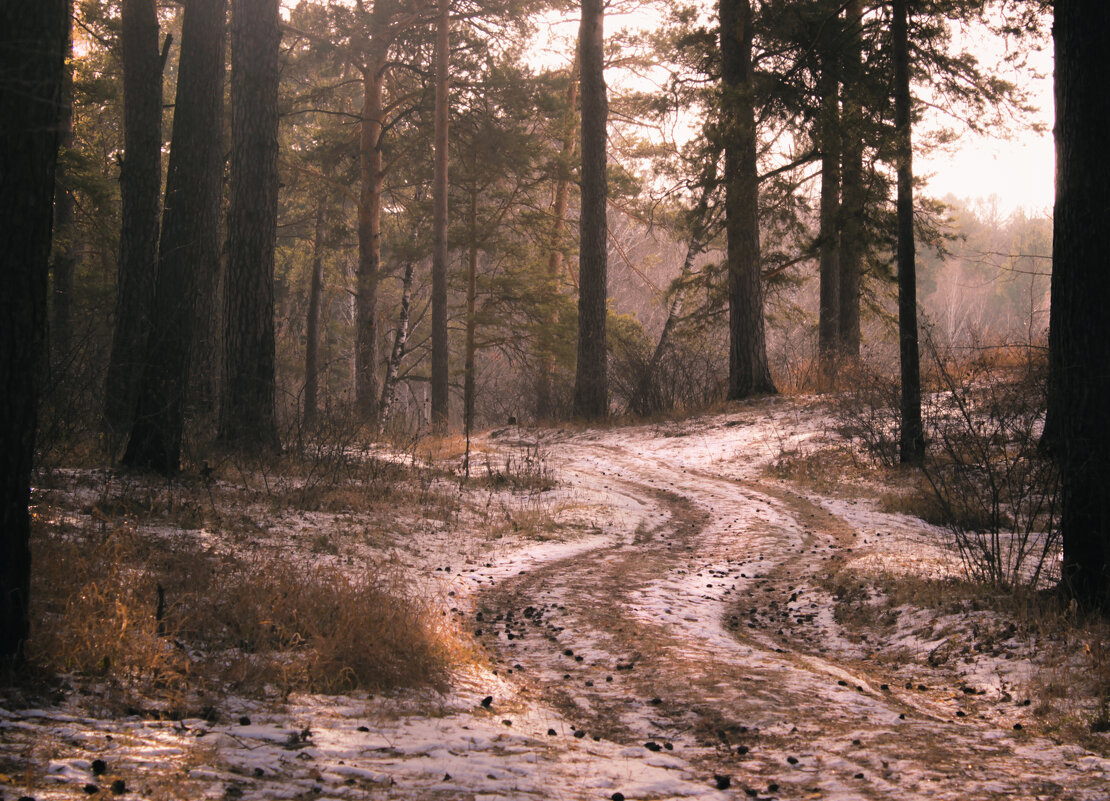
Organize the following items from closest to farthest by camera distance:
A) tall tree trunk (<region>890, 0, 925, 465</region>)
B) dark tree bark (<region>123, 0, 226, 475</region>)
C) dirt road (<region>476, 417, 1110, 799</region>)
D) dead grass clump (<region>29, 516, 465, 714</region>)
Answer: dirt road (<region>476, 417, 1110, 799</region>) → dead grass clump (<region>29, 516, 465, 714</region>) → dark tree bark (<region>123, 0, 226, 475</region>) → tall tree trunk (<region>890, 0, 925, 465</region>)

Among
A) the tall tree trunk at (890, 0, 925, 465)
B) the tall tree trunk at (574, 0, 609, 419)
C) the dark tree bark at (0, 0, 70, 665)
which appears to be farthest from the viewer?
the tall tree trunk at (574, 0, 609, 419)

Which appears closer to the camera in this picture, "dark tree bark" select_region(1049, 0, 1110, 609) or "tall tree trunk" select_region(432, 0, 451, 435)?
"dark tree bark" select_region(1049, 0, 1110, 609)

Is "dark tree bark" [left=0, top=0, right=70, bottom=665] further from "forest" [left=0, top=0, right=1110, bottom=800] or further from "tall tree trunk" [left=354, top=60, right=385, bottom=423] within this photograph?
"tall tree trunk" [left=354, top=60, right=385, bottom=423]

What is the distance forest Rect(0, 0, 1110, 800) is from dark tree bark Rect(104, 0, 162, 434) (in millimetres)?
51

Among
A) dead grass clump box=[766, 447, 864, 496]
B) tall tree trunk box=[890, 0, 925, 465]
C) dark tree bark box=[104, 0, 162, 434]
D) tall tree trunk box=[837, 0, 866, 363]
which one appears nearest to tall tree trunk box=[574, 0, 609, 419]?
tall tree trunk box=[837, 0, 866, 363]

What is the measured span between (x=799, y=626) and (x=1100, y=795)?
2.86m

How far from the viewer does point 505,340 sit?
947 inches

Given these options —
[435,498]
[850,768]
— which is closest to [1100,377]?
[850,768]

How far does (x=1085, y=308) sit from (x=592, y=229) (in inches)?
562

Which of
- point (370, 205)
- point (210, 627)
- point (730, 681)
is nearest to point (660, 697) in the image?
point (730, 681)

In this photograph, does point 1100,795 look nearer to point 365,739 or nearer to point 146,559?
point 365,739

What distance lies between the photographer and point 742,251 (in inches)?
675

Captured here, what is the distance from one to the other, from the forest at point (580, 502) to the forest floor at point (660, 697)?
3 cm

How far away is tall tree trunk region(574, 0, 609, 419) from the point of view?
19.0 metres
